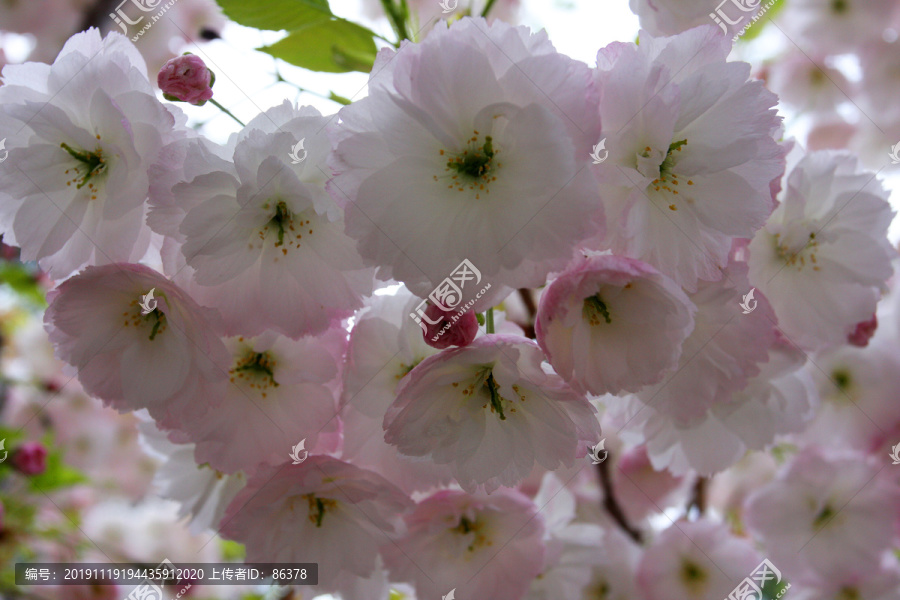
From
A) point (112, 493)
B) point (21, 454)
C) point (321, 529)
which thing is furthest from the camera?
point (112, 493)

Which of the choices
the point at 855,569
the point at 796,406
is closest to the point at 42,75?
the point at 796,406

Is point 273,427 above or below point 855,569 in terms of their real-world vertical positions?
above

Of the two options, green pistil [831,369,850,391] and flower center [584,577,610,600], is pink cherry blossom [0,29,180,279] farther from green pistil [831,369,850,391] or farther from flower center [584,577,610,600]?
green pistil [831,369,850,391]

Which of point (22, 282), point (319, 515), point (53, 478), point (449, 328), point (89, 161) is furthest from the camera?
point (22, 282)

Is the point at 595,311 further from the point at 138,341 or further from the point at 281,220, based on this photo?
the point at 138,341

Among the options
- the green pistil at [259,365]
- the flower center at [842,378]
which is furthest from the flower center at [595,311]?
the flower center at [842,378]

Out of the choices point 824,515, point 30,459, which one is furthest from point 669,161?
point 30,459

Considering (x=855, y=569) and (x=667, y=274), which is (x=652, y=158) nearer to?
(x=667, y=274)
